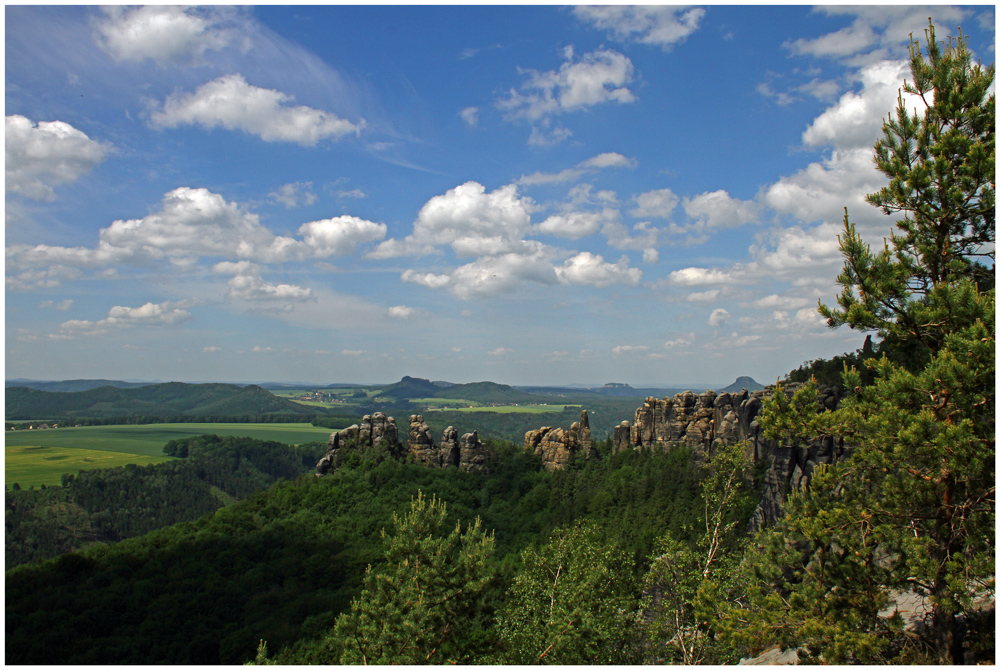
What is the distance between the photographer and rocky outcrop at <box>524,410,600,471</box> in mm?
93938

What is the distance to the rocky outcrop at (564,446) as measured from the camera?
93.9 meters

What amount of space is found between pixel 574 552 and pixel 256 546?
56042mm

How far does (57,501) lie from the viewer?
119125 mm

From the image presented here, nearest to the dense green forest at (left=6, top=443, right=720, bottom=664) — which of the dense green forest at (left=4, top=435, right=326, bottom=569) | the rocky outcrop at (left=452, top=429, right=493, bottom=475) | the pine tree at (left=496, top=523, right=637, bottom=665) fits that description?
the rocky outcrop at (left=452, top=429, right=493, bottom=475)

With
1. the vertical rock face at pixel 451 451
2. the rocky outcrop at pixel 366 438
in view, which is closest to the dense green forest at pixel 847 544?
the rocky outcrop at pixel 366 438

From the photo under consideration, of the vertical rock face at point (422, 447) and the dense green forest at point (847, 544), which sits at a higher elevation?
the dense green forest at point (847, 544)

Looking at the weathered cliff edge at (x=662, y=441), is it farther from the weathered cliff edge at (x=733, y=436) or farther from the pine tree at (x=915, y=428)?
the pine tree at (x=915, y=428)

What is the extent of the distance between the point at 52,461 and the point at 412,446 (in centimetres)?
14696

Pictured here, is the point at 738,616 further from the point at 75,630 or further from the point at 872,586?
the point at 75,630

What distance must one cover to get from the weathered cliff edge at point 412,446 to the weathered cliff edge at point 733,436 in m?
25.5

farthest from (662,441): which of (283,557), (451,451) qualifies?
(283,557)

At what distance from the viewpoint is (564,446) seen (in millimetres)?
95500

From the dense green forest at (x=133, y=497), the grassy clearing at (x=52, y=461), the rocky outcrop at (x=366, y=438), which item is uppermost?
the rocky outcrop at (x=366, y=438)

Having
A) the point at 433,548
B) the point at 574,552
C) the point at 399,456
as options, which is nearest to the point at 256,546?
the point at 399,456
